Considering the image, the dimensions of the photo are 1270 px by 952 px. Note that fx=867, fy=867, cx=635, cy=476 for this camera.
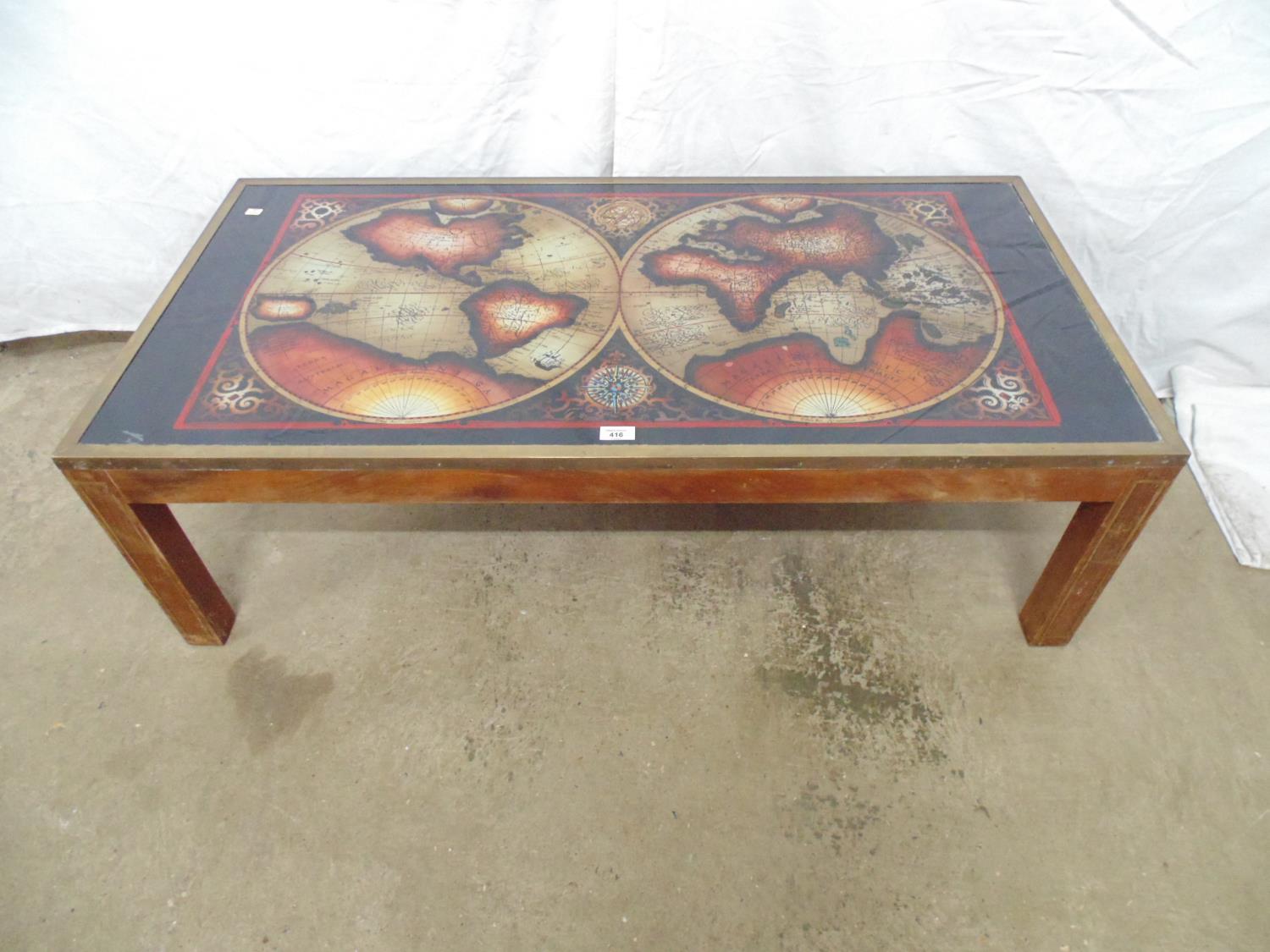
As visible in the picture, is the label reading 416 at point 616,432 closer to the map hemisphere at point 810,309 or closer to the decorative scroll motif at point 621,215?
the map hemisphere at point 810,309

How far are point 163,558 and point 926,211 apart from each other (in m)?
1.82

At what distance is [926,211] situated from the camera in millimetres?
2041

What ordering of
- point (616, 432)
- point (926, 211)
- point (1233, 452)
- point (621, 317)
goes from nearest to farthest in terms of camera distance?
point (616, 432), point (621, 317), point (926, 211), point (1233, 452)

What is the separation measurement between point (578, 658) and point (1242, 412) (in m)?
1.88

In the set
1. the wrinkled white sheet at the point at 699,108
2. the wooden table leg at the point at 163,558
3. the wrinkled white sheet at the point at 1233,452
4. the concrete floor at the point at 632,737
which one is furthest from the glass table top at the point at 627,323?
the wrinkled white sheet at the point at 1233,452

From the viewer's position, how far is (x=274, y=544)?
6.95 ft

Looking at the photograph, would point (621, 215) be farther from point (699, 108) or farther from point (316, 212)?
point (316, 212)

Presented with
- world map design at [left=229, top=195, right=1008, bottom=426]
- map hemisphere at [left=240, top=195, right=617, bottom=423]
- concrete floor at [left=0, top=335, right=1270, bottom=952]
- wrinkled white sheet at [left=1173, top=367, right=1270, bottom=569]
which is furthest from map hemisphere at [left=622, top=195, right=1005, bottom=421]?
wrinkled white sheet at [left=1173, top=367, right=1270, bottom=569]

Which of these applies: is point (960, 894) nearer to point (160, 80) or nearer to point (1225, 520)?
point (1225, 520)

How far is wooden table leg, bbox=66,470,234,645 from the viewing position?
5.20 ft

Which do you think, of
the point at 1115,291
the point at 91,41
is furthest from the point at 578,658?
→ the point at 91,41

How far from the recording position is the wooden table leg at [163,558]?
158 cm

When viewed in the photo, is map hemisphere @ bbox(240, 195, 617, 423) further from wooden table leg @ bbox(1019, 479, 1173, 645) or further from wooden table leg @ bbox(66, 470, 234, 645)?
wooden table leg @ bbox(1019, 479, 1173, 645)

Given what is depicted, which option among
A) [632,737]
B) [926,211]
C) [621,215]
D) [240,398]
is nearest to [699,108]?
[621,215]
